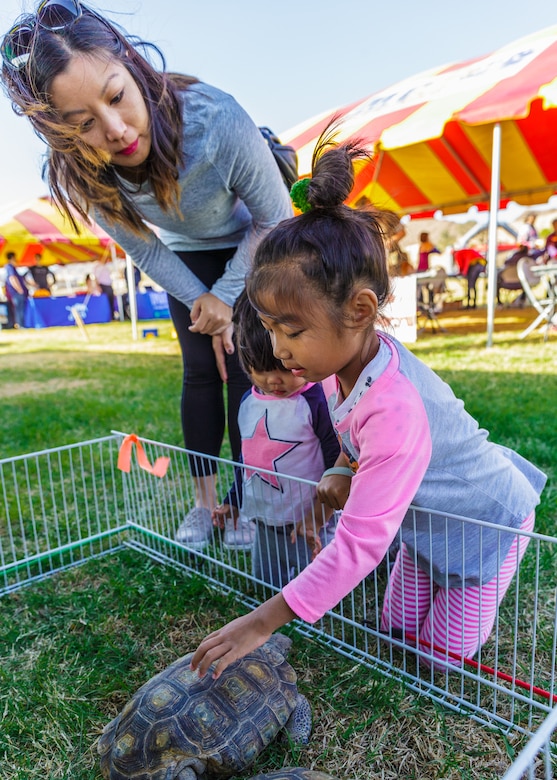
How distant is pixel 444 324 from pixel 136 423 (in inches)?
249

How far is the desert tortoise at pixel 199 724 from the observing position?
43.0 inches

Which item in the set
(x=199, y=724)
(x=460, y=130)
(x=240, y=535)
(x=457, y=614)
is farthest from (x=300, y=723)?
(x=460, y=130)

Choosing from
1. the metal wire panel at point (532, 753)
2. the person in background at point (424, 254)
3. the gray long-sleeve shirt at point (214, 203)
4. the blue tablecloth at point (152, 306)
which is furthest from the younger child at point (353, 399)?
the blue tablecloth at point (152, 306)

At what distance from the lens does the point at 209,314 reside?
1895 millimetres

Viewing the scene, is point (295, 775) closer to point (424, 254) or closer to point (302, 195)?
point (302, 195)

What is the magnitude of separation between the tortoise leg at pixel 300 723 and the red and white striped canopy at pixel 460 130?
1581mm

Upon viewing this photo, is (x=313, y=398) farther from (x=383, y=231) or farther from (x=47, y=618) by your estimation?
(x=47, y=618)

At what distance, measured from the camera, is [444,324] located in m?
9.01

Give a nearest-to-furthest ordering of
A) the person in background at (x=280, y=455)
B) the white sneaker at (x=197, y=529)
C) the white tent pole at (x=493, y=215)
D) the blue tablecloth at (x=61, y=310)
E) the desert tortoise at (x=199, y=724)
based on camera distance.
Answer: the desert tortoise at (x=199, y=724), the person in background at (x=280, y=455), the white sneaker at (x=197, y=529), the white tent pole at (x=493, y=215), the blue tablecloth at (x=61, y=310)

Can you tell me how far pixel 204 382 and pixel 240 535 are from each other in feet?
1.81

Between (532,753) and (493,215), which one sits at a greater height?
(493,215)

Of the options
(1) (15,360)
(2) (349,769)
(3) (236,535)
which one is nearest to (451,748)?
(2) (349,769)

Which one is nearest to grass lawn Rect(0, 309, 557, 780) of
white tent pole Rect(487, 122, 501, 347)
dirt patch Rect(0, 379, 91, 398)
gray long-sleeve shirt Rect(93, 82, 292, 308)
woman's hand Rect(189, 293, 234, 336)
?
woman's hand Rect(189, 293, 234, 336)

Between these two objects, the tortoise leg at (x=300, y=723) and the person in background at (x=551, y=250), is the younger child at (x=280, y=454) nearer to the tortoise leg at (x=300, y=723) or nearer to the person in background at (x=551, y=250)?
the tortoise leg at (x=300, y=723)
